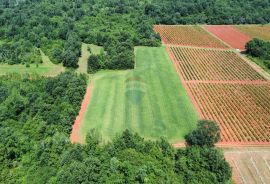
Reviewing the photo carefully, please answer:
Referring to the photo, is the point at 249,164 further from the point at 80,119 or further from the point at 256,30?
the point at 256,30

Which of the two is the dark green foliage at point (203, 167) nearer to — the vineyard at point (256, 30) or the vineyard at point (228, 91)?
the vineyard at point (228, 91)

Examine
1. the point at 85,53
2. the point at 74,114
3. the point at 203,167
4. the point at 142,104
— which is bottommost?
the point at 85,53

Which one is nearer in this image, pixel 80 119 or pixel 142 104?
pixel 80 119

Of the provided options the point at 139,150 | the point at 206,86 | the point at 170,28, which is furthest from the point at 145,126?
the point at 170,28

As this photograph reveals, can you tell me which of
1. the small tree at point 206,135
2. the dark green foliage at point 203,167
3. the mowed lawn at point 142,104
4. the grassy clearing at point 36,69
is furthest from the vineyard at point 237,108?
the grassy clearing at point 36,69

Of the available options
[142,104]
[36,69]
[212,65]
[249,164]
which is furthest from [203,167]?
[36,69]

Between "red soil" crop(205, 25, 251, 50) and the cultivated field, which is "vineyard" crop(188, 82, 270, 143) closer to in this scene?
the cultivated field
